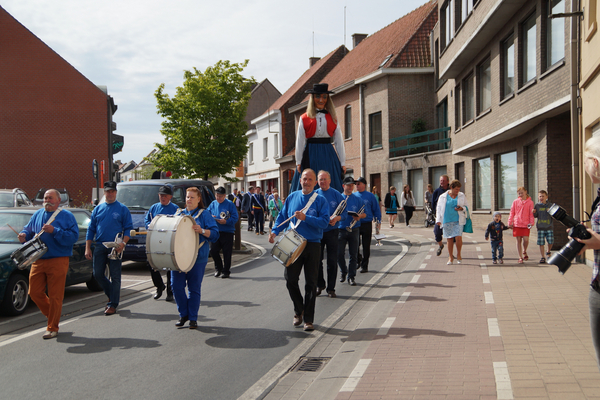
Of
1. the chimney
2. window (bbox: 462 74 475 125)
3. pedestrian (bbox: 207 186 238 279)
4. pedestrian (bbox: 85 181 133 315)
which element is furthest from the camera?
the chimney

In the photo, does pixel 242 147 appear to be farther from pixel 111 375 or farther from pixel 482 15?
pixel 111 375

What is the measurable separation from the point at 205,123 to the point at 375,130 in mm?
9517

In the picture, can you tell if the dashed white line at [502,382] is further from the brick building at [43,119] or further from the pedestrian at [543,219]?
the brick building at [43,119]

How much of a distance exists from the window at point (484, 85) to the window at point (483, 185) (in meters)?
2.07

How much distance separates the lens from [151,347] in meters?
6.14

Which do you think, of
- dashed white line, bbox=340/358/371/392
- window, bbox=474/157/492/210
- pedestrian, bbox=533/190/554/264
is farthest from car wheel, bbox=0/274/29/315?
window, bbox=474/157/492/210

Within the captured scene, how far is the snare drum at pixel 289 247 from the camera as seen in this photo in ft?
20.9

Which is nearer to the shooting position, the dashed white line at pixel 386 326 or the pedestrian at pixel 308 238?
the dashed white line at pixel 386 326

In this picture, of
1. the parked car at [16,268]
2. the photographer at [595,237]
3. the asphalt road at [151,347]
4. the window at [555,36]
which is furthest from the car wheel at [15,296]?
the window at [555,36]

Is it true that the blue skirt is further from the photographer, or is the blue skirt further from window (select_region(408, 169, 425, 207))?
window (select_region(408, 169, 425, 207))

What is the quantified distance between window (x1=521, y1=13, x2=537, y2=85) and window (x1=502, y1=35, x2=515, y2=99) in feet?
2.47

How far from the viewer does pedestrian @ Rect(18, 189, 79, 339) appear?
676cm

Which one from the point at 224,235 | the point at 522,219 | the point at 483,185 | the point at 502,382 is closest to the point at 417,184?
the point at 483,185

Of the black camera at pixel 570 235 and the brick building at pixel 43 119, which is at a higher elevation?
the brick building at pixel 43 119
